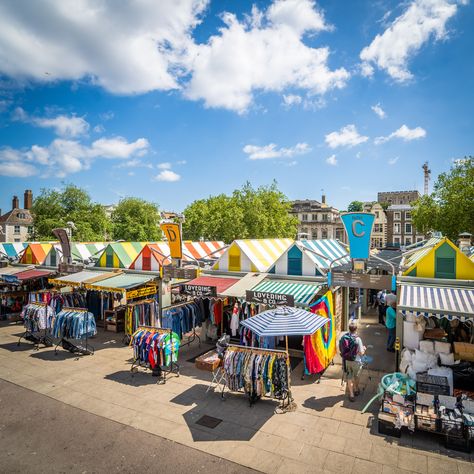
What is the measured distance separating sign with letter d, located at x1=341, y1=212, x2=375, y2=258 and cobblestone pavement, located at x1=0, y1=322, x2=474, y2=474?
383 centimetres

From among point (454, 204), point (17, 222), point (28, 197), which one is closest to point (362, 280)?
point (454, 204)

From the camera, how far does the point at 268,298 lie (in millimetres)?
10102

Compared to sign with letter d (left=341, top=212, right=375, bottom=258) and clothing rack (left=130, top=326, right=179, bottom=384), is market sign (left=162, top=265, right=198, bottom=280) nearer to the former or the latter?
clothing rack (left=130, top=326, right=179, bottom=384)

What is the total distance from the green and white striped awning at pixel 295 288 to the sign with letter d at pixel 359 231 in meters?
1.68

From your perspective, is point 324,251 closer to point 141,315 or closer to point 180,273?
point 180,273

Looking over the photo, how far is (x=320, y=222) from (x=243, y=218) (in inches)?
1396

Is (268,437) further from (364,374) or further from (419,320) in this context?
(419,320)

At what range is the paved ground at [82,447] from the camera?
20.0 ft

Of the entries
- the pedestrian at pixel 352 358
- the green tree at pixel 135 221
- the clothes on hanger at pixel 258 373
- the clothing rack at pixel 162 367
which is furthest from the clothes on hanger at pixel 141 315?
the green tree at pixel 135 221

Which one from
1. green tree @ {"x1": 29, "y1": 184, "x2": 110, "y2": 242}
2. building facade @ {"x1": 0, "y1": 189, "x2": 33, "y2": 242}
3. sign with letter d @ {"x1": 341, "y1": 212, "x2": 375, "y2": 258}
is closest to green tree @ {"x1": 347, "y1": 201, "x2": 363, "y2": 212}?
green tree @ {"x1": 29, "y1": 184, "x2": 110, "y2": 242}

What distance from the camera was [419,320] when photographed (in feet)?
31.3

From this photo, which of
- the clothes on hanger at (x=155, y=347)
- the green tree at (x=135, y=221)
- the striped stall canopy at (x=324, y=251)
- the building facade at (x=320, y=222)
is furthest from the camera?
the building facade at (x=320, y=222)

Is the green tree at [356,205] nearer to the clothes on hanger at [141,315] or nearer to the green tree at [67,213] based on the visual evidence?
the green tree at [67,213]

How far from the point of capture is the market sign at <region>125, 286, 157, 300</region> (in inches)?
522
